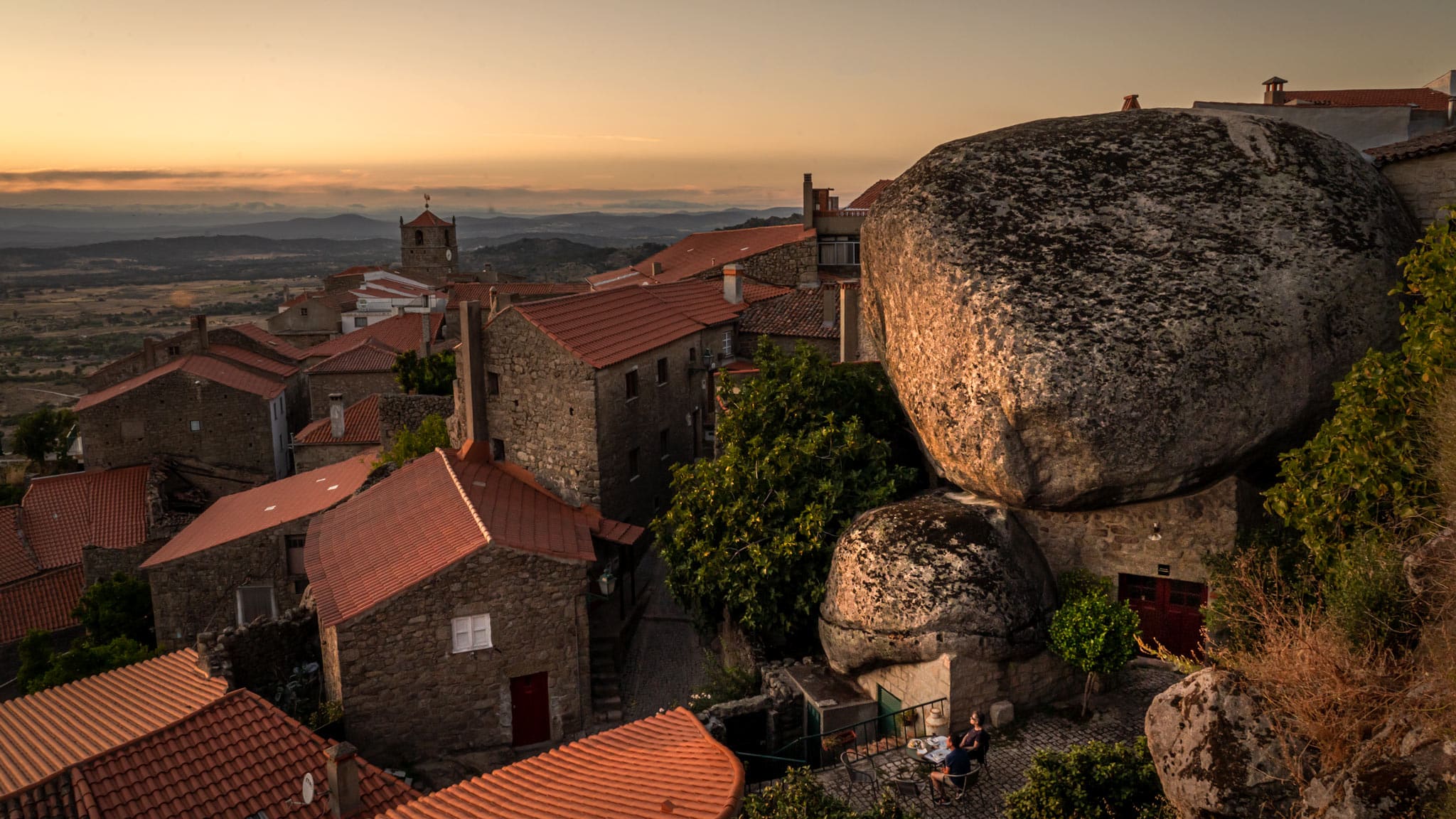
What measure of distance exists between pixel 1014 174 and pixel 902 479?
6357 millimetres

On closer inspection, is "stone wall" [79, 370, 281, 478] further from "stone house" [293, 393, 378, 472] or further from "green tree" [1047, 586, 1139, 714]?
"green tree" [1047, 586, 1139, 714]

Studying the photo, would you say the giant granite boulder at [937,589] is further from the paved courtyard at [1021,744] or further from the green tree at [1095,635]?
the paved courtyard at [1021,744]

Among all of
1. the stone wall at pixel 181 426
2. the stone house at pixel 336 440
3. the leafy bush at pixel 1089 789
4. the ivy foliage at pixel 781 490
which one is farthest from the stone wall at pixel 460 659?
the stone wall at pixel 181 426

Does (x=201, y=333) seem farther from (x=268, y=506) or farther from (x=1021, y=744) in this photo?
(x=1021, y=744)

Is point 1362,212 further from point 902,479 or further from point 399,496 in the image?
point 399,496

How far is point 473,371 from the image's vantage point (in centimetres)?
2786

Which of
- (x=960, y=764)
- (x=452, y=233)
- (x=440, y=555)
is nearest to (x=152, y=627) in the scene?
(x=440, y=555)

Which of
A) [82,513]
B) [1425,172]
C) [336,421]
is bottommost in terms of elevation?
[82,513]

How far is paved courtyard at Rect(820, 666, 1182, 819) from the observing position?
14617mm

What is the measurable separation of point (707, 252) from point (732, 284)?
72.7ft

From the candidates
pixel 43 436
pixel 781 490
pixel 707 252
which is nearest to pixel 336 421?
pixel 43 436

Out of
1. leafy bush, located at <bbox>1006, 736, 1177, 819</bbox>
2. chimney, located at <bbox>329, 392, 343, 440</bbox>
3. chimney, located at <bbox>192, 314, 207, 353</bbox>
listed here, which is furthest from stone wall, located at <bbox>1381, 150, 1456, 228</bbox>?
chimney, located at <bbox>192, 314, 207, 353</bbox>

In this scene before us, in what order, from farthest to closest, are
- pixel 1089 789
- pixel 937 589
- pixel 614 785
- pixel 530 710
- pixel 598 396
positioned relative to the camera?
pixel 598 396
pixel 530 710
pixel 937 589
pixel 614 785
pixel 1089 789

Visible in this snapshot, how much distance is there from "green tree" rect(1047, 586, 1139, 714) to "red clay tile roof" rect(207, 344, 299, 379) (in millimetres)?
45262
